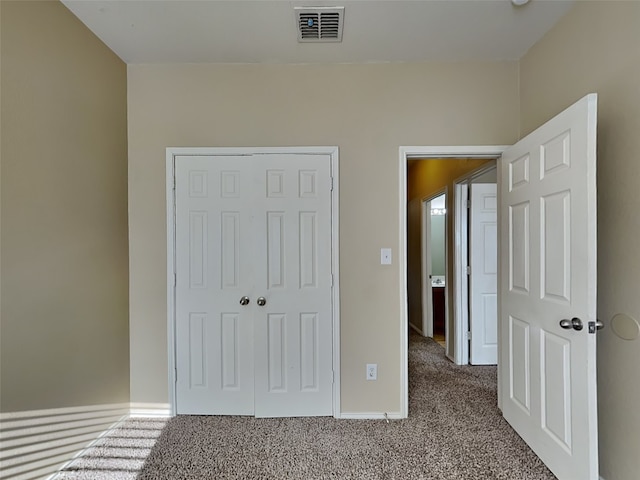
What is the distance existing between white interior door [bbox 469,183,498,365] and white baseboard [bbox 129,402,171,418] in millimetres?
2968

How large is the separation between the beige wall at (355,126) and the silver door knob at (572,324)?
981 millimetres

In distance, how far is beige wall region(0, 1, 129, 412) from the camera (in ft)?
4.85

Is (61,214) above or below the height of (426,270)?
above

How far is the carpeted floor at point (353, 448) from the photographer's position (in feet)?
5.75

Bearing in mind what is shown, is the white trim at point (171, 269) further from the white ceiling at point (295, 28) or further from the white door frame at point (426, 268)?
the white door frame at point (426, 268)

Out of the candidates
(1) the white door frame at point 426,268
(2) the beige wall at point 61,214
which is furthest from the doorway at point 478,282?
(2) the beige wall at point 61,214

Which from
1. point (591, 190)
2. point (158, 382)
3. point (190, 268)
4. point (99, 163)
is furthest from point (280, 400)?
point (591, 190)

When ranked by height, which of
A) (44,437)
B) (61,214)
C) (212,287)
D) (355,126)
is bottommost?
(44,437)

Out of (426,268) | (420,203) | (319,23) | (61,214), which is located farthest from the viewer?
(420,203)

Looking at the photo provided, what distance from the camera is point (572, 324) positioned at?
149 centimetres

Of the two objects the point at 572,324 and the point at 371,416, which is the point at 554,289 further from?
the point at 371,416

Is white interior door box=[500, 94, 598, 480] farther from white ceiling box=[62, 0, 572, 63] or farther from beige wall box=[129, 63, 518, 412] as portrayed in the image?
white ceiling box=[62, 0, 572, 63]

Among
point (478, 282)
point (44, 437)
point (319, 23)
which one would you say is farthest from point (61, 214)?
point (478, 282)

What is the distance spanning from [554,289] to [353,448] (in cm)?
150
